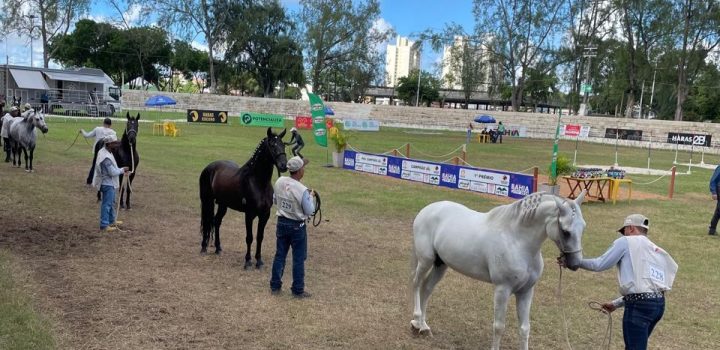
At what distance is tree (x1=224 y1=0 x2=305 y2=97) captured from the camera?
229 ft

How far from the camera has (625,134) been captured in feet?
170

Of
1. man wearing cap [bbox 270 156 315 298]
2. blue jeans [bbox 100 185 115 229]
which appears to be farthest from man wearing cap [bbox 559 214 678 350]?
blue jeans [bbox 100 185 115 229]

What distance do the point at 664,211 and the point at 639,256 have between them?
12.8 m

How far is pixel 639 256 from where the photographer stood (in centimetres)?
457

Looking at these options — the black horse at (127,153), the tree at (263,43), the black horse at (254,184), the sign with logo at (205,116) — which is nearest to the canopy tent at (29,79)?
the sign with logo at (205,116)

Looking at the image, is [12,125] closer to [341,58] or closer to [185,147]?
[185,147]

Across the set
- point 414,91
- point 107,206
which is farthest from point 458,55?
point 107,206

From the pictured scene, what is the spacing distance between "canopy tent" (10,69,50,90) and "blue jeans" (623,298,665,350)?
182 feet

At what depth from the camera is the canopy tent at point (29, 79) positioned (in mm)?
48219

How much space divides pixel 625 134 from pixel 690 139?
6.50 metres

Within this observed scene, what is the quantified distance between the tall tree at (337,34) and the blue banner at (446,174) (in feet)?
173

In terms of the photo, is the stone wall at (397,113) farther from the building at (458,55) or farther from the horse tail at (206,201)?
the horse tail at (206,201)

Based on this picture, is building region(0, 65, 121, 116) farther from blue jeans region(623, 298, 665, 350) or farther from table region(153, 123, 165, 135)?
blue jeans region(623, 298, 665, 350)

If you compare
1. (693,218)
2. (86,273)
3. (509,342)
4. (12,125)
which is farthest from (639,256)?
(12,125)
